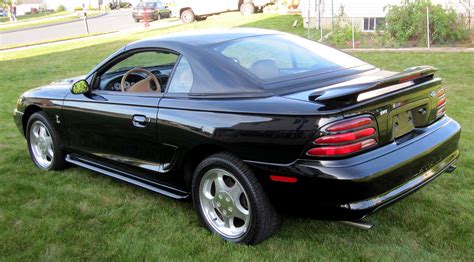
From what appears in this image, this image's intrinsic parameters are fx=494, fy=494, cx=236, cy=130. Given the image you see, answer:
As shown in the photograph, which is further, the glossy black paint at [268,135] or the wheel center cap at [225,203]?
the wheel center cap at [225,203]

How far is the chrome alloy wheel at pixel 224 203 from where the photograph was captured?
3.25m

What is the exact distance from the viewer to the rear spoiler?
279cm

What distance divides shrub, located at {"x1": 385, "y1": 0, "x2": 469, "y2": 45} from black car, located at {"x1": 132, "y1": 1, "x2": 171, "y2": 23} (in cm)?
1928

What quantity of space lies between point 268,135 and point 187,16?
22.9 metres

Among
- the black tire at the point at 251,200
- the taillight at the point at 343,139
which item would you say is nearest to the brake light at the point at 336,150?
the taillight at the point at 343,139

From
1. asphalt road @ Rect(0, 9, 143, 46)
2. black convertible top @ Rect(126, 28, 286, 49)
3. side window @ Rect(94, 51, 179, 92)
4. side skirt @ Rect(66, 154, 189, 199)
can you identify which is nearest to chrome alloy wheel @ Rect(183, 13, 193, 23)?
asphalt road @ Rect(0, 9, 143, 46)

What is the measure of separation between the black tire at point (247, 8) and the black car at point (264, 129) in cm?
2102

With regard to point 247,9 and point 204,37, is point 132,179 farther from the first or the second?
point 247,9

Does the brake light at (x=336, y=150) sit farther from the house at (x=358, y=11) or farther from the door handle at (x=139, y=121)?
the house at (x=358, y=11)

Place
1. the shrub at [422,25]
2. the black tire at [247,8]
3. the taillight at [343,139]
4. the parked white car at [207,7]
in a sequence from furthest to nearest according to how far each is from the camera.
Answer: the parked white car at [207,7] → the black tire at [247,8] → the shrub at [422,25] → the taillight at [343,139]

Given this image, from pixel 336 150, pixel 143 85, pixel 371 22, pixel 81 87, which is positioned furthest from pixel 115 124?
pixel 371 22

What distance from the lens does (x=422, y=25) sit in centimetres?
1216

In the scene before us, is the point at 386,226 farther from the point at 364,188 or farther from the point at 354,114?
the point at 354,114

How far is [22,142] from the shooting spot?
616 centimetres
